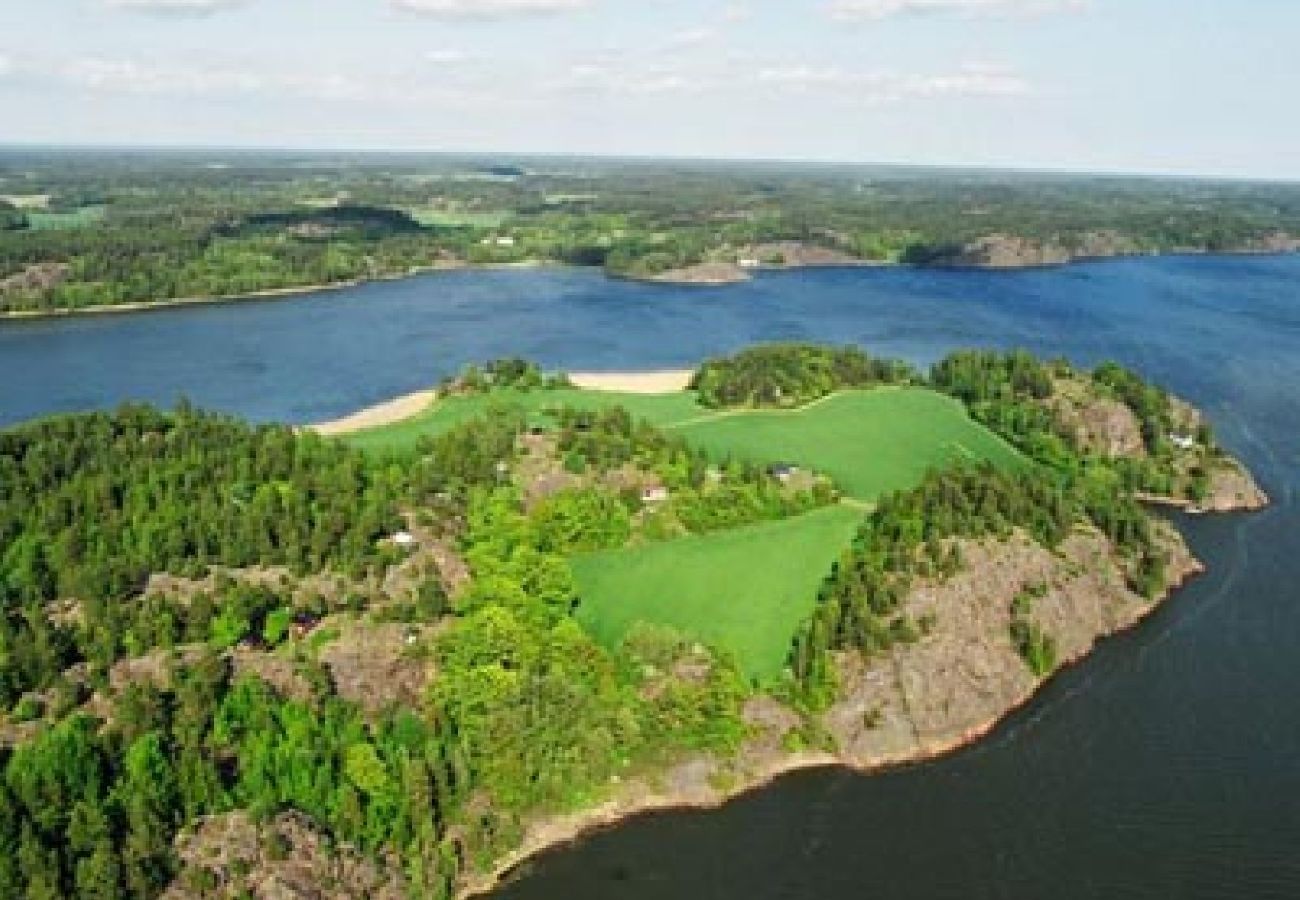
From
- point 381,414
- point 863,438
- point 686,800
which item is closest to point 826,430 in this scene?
point 863,438

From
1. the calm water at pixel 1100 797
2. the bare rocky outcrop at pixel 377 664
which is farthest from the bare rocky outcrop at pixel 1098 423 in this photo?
the bare rocky outcrop at pixel 377 664

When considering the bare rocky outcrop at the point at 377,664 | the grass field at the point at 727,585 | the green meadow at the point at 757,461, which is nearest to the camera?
the bare rocky outcrop at the point at 377,664

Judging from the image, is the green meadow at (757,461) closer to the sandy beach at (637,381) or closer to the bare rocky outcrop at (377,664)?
the bare rocky outcrop at (377,664)

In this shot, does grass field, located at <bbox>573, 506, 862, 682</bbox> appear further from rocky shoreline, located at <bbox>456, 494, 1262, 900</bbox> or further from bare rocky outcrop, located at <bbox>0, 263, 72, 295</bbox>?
bare rocky outcrop, located at <bbox>0, 263, 72, 295</bbox>

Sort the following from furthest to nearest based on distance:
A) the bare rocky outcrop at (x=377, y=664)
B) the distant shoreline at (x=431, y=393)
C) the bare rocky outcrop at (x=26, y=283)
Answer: the bare rocky outcrop at (x=26, y=283)
the distant shoreline at (x=431, y=393)
the bare rocky outcrop at (x=377, y=664)

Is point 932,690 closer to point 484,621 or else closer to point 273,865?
point 484,621

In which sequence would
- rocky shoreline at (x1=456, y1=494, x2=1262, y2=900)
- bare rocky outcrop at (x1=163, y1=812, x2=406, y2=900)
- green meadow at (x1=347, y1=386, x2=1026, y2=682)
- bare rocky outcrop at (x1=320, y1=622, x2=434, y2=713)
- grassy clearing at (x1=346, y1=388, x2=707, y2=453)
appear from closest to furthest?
bare rocky outcrop at (x1=163, y1=812, x2=406, y2=900) < rocky shoreline at (x1=456, y1=494, x2=1262, y2=900) < bare rocky outcrop at (x1=320, y1=622, x2=434, y2=713) < green meadow at (x1=347, y1=386, x2=1026, y2=682) < grassy clearing at (x1=346, y1=388, x2=707, y2=453)

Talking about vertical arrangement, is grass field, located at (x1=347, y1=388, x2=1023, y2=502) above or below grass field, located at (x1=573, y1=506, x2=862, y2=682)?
above

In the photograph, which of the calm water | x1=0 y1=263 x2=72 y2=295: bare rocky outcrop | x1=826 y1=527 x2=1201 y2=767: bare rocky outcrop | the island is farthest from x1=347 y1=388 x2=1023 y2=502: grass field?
x1=0 y1=263 x2=72 y2=295: bare rocky outcrop
